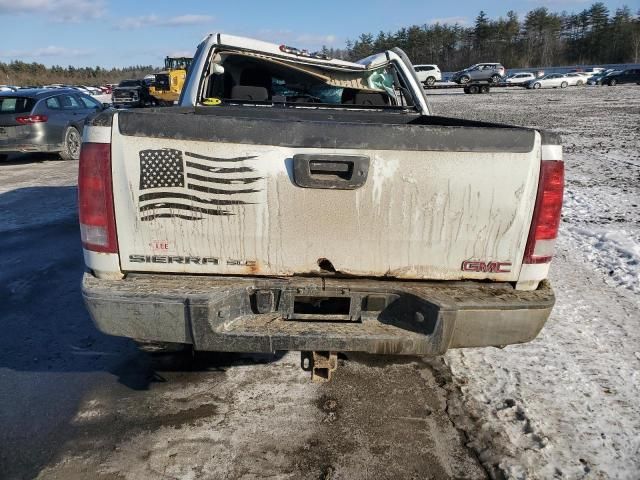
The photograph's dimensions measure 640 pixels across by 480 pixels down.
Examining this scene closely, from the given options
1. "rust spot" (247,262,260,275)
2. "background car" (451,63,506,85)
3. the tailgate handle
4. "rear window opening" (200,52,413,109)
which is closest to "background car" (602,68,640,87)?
"background car" (451,63,506,85)

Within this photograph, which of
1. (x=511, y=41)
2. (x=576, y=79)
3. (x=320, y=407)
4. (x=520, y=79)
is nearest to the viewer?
(x=320, y=407)

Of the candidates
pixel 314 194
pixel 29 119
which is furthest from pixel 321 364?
pixel 29 119

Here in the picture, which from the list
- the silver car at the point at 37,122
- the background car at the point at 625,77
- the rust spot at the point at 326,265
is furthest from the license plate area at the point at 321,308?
the background car at the point at 625,77

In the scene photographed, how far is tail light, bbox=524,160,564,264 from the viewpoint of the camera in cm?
251

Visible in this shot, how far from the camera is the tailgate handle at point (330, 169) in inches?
96.7

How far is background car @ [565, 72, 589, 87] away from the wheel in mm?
53491

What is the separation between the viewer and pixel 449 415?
9.96 ft

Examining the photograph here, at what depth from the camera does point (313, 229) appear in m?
2.56

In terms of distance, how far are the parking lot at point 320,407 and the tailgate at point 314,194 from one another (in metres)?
0.95

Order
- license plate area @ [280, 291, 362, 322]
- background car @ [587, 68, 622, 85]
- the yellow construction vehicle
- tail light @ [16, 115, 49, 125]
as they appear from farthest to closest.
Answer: background car @ [587, 68, 622, 85]
the yellow construction vehicle
tail light @ [16, 115, 49, 125]
license plate area @ [280, 291, 362, 322]

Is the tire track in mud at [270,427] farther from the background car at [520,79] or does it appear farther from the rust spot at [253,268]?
the background car at [520,79]

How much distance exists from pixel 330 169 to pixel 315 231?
31 centimetres

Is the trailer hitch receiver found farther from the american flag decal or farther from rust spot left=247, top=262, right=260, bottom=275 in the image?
the american flag decal

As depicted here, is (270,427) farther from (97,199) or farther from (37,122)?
(37,122)
